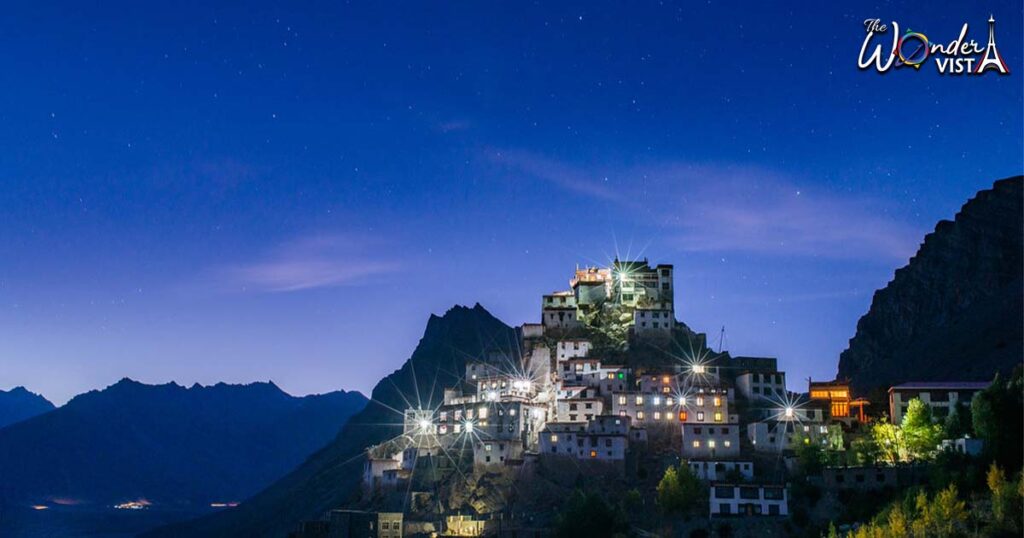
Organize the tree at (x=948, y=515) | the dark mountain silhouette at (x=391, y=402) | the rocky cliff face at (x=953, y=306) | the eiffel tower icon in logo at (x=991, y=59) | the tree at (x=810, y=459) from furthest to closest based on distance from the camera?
1. the dark mountain silhouette at (x=391, y=402)
2. the rocky cliff face at (x=953, y=306)
3. the tree at (x=810, y=459)
4. the tree at (x=948, y=515)
5. the eiffel tower icon in logo at (x=991, y=59)

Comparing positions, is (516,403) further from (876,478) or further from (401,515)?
(876,478)

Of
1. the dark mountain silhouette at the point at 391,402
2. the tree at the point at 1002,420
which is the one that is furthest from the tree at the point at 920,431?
the dark mountain silhouette at the point at 391,402

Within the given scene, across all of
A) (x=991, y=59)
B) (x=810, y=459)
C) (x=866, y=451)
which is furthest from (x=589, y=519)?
(x=991, y=59)

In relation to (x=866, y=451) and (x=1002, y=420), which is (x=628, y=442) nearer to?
(x=866, y=451)

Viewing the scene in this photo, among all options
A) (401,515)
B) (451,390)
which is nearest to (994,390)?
(401,515)

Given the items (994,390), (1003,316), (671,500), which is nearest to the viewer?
(994,390)

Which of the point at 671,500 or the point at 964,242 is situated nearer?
the point at 671,500

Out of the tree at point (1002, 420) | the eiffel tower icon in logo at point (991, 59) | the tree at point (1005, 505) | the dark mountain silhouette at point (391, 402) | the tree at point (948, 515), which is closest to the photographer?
the eiffel tower icon in logo at point (991, 59)

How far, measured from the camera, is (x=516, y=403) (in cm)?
8312

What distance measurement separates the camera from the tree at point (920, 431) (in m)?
69.8

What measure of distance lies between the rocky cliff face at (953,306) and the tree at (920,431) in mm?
43230

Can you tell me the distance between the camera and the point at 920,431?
232ft

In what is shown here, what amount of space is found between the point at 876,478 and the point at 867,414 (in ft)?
45.9

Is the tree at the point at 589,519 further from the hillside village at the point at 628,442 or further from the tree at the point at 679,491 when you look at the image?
the tree at the point at 679,491
